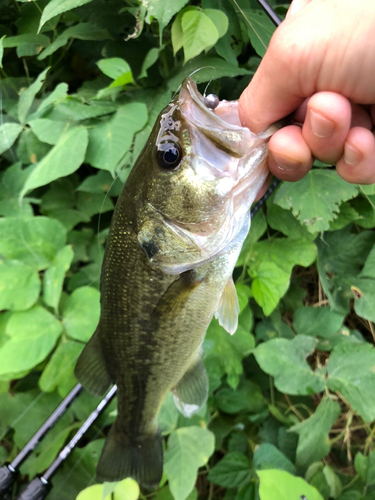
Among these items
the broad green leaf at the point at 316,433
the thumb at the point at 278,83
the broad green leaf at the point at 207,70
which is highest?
the thumb at the point at 278,83

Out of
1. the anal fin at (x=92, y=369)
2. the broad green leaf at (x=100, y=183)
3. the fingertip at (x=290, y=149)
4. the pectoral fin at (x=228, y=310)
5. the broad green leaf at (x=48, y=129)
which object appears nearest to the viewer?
the fingertip at (x=290, y=149)

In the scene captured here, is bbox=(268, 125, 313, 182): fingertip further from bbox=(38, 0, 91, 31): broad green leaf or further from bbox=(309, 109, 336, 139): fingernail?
bbox=(38, 0, 91, 31): broad green leaf

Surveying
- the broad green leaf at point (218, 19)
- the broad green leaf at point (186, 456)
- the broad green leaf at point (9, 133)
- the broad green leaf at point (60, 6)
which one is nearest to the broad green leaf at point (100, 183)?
the broad green leaf at point (9, 133)

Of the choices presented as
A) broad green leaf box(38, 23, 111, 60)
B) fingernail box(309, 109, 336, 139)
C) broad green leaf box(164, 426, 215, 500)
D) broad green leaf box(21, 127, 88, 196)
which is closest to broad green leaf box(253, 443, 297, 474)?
broad green leaf box(164, 426, 215, 500)

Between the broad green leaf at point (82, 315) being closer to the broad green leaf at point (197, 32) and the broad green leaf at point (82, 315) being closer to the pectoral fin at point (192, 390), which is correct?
the pectoral fin at point (192, 390)

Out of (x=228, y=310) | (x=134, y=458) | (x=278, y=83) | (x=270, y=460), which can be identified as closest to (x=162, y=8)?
(x=278, y=83)

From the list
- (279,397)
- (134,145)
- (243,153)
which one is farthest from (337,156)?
(279,397)

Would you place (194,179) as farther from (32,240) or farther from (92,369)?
(32,240)

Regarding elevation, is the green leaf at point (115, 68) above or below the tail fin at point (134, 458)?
above

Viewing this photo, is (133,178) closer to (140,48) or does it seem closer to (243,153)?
(243,153)
